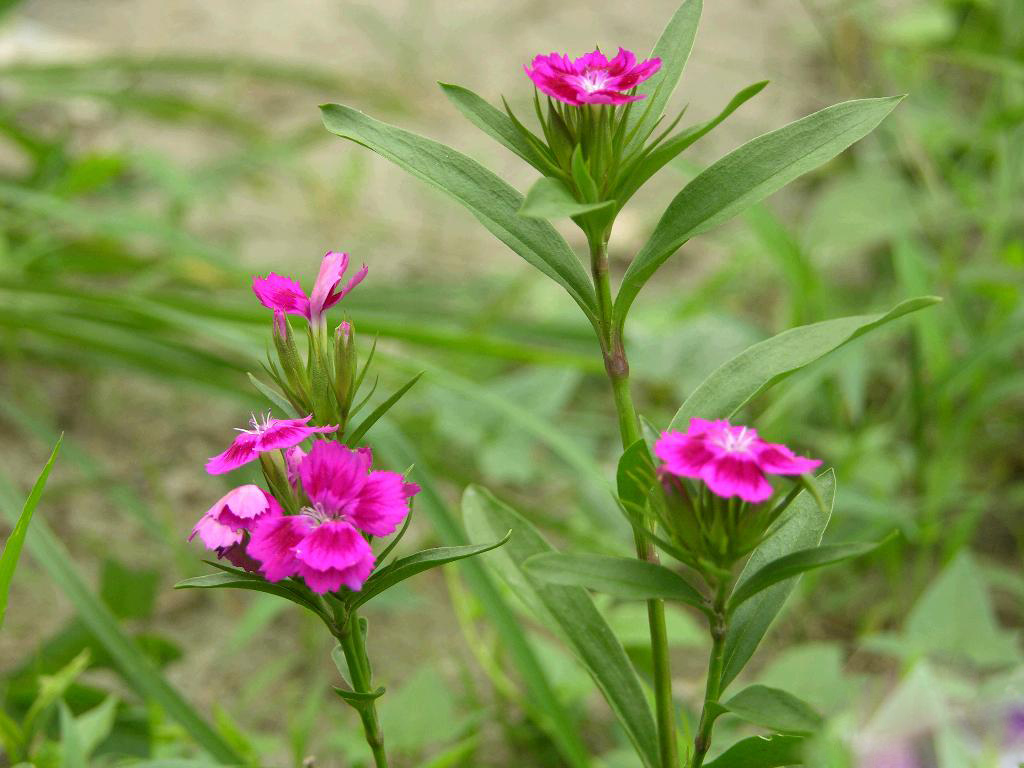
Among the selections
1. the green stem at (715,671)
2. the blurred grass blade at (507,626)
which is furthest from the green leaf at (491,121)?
the blurred grass blade at (507,626)

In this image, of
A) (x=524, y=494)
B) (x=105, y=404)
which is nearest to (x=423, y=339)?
(x=524, y=494)

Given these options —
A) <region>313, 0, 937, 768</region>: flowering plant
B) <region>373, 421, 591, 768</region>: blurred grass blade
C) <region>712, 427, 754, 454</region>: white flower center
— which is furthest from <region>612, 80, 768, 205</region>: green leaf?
<region>373, 421, 591, 768</region>: blurred grass blade

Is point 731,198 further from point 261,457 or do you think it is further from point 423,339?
point 423,339

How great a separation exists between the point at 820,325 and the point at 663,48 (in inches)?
6.5

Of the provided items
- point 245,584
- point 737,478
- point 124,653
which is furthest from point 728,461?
point 124,653

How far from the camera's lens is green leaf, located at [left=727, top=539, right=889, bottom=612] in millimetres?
477

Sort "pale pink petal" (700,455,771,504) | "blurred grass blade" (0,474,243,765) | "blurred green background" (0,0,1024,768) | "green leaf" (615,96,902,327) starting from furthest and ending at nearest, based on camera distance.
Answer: "blurred green background" (0,0,1024,768)
"blurred grass blade" (0,474,243,765)
"green leaf" (615,96,902,327)
"pale pink petal" (700,455,771,504)

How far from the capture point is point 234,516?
0.51m

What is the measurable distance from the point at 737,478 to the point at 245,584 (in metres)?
0.22

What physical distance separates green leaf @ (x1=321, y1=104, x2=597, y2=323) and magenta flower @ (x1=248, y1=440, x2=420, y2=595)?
14cm

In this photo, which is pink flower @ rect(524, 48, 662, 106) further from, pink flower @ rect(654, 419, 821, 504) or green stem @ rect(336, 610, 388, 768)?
green stem @ rect(336, 610, 388, 768)

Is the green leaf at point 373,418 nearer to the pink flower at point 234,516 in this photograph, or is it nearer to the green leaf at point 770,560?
the pink flower at point 234,516

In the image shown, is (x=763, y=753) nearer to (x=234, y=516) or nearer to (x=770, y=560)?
(x=770, y=560)

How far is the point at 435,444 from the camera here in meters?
1.48
